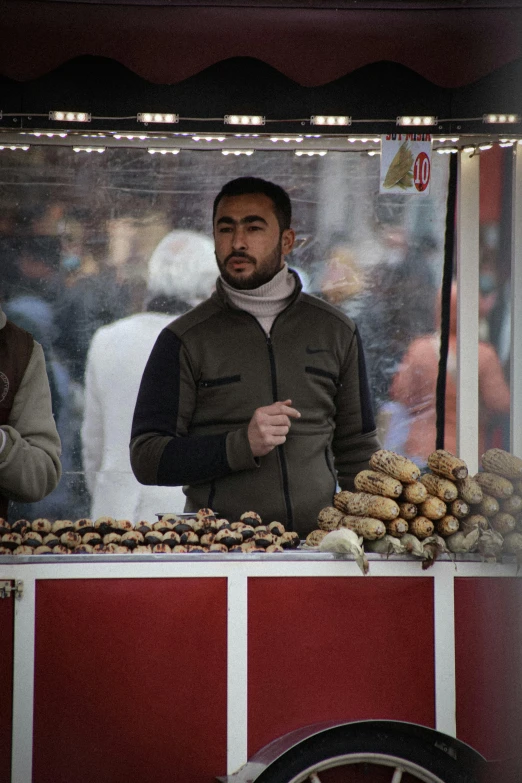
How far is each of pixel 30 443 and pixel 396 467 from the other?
5.45 ft

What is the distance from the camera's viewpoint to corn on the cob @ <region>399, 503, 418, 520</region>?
3262 mm

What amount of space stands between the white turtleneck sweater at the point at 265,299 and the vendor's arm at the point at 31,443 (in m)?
0.95

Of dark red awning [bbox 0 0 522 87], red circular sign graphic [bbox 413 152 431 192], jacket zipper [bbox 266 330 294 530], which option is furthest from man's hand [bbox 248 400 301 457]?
red circular sign graphic [bbox 413 152 431 192]

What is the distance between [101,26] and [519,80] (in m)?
1.86

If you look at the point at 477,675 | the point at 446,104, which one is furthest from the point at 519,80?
the point at 477,675

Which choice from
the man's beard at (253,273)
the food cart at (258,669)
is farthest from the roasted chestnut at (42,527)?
the man's beard at (253,273)

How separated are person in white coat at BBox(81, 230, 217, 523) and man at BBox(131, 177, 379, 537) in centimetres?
74

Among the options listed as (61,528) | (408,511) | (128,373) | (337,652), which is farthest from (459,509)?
(128,373)

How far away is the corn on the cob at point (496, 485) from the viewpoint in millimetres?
3387

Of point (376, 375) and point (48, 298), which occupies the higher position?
point (48, 298)

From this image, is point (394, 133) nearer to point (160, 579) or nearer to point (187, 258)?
point (187, 258)

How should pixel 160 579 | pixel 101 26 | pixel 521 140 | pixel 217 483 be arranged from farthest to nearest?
pixel 521 140
pixel 217 483
pixel 101 26
pixel 160 579

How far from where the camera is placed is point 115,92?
167 inches

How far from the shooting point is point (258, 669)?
2938mm
